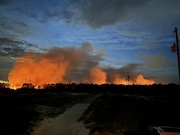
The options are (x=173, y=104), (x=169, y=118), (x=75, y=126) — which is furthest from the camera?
(x=173, y=104)

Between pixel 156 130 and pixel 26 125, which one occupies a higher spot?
pixel 156 130

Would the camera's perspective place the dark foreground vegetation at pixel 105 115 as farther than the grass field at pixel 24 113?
No

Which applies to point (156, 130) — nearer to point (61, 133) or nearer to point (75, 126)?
point (61, 133)

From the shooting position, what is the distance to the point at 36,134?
17.0 meters

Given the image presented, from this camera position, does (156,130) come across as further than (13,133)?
No

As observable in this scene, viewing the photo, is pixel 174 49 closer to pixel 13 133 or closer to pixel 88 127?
pixel 88 127

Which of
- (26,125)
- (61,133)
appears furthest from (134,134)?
(26,125)

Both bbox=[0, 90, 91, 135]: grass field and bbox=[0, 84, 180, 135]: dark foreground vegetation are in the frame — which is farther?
bbox=[0, 90, 91, 135]: grass field

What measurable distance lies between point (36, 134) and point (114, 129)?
212 inches

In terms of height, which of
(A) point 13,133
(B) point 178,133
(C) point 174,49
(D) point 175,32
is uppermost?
(D) point 175,32

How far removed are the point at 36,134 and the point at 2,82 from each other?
14844cm

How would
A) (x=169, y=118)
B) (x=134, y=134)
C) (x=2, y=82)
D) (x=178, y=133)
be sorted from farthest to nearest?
(x=2, y=82) → (x=169, y=118) → (x=134, y=134) → (x=178, y=133)

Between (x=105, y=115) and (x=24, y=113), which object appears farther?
(x=24, y=113)

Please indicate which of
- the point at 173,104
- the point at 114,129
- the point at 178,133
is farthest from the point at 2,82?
the point at 178,133
